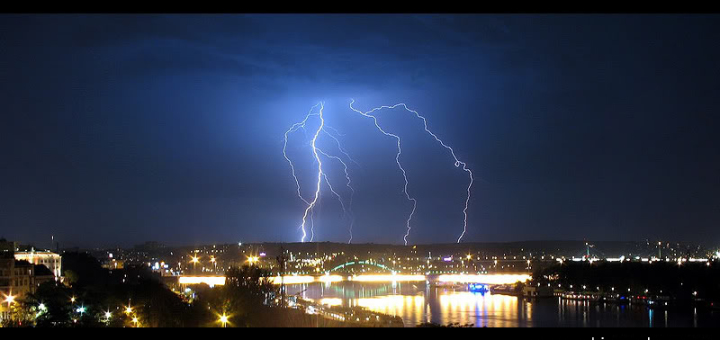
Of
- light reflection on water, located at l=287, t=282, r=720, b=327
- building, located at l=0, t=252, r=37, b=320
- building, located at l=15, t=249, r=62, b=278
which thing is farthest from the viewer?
building, located at l=15, t=249, r=62, b=278

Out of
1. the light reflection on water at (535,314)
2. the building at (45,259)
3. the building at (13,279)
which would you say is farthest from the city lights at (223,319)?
the building at (45,259)

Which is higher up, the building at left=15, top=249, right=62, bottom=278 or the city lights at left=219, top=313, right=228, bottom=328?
the building at left=15, top=249, right=62, bottom=278

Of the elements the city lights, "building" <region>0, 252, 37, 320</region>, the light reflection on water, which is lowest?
the light reflection on water

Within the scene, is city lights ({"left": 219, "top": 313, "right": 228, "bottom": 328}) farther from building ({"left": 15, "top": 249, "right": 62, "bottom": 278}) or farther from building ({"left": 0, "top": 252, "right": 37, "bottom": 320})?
building ({"left": 15, "top": 249, "right": 62, "bottom": 278})

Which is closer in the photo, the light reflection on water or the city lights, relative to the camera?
the city lights

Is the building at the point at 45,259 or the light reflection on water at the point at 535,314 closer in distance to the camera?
the light reflection on water at the point at 535,314

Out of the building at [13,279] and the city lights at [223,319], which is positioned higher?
the building at [13,279]

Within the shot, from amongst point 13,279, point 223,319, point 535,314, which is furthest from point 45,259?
point 535,314

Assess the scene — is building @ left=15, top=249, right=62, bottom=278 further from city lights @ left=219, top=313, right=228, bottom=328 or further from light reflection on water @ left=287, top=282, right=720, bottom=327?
city lights @ left=219, top=313, right=228, bottom=328

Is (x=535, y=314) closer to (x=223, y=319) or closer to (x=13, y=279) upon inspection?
(x=223, y=319)

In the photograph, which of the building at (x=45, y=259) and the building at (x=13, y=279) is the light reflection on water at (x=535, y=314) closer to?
the building at (x=13, y=279)

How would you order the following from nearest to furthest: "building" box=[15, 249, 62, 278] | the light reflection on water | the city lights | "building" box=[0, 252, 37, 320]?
1. the city lights
2. "building" box=[0, 252, 37, 320]
3. the light reflection on water
4. "building" box=[15, 249, 62, 278]

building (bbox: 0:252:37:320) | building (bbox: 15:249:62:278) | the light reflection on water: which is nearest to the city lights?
building (bbox: 0:252:37:320)
